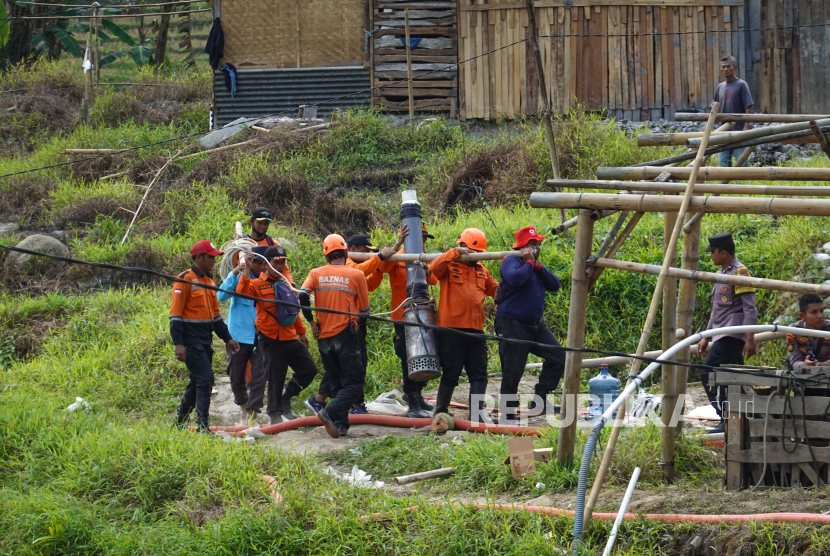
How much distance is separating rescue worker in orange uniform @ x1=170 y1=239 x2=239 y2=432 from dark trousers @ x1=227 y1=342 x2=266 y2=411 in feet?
0.55

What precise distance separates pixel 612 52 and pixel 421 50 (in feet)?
10.7

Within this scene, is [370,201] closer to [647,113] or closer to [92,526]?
[647,113]

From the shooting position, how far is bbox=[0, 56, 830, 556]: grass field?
6.00 meters

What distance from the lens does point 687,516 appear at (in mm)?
5453

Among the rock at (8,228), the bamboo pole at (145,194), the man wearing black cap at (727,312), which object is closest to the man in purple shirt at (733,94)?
the man wearing black cap at (727,312)

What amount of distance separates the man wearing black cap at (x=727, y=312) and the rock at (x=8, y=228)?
37.1 ft

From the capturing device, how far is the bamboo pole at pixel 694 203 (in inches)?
207

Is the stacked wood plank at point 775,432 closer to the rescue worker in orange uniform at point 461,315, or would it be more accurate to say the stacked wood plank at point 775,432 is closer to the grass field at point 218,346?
the grass field at point 218,346

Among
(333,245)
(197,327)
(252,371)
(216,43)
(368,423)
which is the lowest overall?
(368,423)

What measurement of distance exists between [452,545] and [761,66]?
12.0 m

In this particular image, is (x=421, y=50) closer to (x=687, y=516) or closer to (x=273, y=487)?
(x=273, y=487)

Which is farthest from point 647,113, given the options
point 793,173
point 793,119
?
point 793,173

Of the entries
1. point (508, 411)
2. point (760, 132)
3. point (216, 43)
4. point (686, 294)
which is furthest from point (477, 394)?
point (216, 43)

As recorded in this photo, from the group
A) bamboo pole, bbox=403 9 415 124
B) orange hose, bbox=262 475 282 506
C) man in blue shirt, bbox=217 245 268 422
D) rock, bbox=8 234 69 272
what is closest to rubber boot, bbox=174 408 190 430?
man in blue shirt, bbox=217 245 268 422
